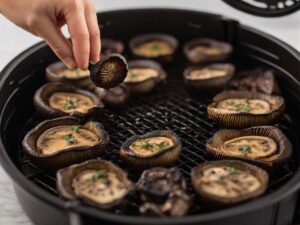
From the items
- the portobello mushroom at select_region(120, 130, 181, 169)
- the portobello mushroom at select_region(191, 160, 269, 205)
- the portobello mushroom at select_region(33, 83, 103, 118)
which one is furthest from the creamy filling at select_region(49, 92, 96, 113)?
the portobello mushroom at select_region(191, 160, 269, 205)

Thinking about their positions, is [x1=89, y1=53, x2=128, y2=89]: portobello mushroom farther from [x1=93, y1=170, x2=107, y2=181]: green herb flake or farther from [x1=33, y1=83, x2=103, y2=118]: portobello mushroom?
[x1=93, y1=170, x2=107, y2=181]: green herb flake

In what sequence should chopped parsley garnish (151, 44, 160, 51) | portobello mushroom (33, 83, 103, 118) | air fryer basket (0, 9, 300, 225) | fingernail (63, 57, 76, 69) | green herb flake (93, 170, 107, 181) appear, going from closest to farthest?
air fryer basket (0, 9, 300, 225)
green herb flake (93, 170, 107, 181)
fingernail (63, 57, 76, 69)
portobello mushroom (33, 83, 103, 118)
chopped parsley garnish (151, 44, 160, 51)

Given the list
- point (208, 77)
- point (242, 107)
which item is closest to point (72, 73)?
point (208, 77)

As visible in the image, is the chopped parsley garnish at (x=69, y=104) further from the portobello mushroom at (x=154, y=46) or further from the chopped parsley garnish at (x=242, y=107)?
the chopped parsley garnish at (x=242, y=107)

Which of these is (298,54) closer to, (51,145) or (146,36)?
(146,36)

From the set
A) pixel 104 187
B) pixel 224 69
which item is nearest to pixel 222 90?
pixel 224 69

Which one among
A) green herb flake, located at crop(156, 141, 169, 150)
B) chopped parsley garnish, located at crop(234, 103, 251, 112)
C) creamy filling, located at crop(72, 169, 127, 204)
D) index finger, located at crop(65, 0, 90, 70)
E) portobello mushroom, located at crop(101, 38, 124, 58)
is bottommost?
creamy filling, located at crop(72, 169, 127, 204)

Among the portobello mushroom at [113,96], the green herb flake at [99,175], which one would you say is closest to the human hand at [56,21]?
the green herb flake at [99,175]
